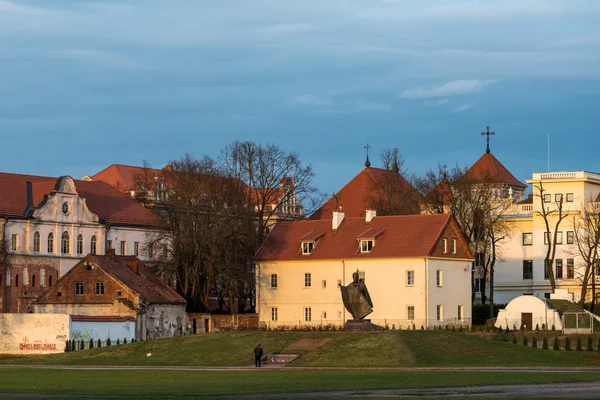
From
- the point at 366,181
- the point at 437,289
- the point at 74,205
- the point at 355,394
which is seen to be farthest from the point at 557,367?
the point at 366,181

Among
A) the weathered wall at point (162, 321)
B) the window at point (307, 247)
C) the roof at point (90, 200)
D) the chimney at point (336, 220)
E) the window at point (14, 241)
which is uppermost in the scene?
the roof at point (90, 200)

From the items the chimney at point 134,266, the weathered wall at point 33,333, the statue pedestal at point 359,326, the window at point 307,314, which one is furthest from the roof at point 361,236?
the weathered wall at point 33,333

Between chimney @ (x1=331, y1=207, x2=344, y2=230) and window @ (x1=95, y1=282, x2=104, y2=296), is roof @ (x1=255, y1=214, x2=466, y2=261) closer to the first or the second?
chimney @ (x1=331, y1=207, x2=344, y2=230)

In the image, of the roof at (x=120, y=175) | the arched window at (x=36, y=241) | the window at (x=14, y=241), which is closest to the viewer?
the window at (x=14, y=241)

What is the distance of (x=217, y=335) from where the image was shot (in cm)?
8200

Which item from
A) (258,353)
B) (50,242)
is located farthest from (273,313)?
(258,353)

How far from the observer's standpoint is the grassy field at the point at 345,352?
228 feet

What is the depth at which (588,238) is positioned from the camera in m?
116

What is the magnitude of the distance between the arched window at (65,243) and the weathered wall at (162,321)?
2241 centimetres

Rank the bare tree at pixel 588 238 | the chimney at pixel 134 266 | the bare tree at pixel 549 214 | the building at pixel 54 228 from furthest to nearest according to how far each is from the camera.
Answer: the bare tree at pixel 549 214
the building at pixel 54 228
the bare tree at pixel 588 238
the chimney at pixel 134 266

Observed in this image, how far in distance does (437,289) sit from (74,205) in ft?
125

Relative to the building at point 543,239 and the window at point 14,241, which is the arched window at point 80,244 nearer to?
the window at point 14,241

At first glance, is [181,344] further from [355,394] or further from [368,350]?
[355,394]

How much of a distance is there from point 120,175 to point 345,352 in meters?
91.8
